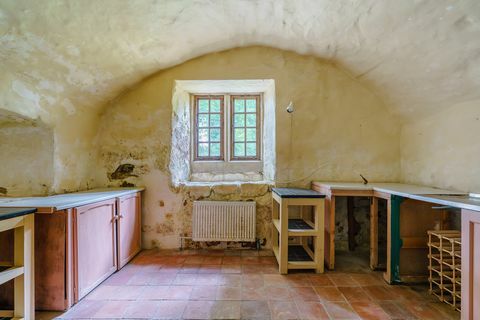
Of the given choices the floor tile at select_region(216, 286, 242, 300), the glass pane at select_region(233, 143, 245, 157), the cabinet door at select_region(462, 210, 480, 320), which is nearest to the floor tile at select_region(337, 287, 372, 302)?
the cabinet door at select_region(462, 210, 480, 320)

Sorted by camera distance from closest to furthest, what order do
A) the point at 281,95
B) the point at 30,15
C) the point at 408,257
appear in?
the point at 30,15 → the point at 408,257 → the point at 281,95

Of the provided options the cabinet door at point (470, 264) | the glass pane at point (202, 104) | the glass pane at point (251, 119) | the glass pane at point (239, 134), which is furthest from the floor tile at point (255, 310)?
the glass pane at point (202, 104)

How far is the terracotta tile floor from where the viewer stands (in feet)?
6.09

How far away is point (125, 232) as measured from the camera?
2.76 metres

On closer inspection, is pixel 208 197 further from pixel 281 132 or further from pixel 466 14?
pixel 466 14

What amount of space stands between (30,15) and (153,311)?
7.98ft

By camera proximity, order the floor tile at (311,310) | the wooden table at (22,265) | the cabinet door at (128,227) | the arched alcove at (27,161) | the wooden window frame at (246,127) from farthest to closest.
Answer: the wooden window frame at (246,127) < the cabinet door at (128,227) < the arched alcove at (27,161) < the floor tile at (311,310) < the wooden table at (22,265)

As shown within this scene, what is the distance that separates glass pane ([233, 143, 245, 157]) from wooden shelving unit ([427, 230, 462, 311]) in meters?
2.44

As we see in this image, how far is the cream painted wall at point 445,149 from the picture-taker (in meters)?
2.25

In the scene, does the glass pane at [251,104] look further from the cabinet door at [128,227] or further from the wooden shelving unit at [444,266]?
the wooden shelving unit at [444,266]

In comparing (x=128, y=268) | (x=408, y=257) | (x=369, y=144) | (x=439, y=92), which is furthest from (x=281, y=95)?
(x=128, y=268)

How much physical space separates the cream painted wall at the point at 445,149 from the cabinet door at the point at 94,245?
3.54 metres

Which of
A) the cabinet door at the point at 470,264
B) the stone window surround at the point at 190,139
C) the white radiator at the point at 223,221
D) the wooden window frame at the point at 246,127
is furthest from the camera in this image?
the wooden window frame at the point at 246,127

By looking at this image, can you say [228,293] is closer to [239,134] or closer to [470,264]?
[470,264]
